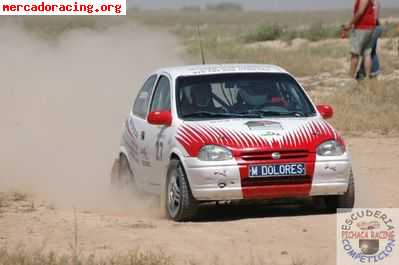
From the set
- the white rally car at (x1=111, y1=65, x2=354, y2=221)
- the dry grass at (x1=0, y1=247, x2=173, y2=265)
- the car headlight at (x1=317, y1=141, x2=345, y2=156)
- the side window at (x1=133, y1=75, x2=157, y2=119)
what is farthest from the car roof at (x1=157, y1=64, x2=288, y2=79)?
the dry grass at (x1=0, y1=247, x2=173, y2=265)

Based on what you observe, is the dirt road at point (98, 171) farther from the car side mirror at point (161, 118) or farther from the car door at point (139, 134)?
the car side mirror at point (161, 118)

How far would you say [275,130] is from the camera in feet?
39.1

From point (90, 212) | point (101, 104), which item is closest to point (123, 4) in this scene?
point (101, 104)

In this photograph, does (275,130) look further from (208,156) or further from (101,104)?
(101,104)

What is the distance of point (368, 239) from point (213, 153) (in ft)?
7.15

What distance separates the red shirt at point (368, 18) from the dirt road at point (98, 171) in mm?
4553

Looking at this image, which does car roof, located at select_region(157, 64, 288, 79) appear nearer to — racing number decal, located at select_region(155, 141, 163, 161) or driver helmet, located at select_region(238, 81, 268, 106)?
driver helmet, located at select_region(238, 81, 268, 106)

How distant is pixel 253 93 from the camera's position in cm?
1283

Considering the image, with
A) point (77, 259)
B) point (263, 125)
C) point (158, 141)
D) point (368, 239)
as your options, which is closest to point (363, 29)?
point (158, 141)

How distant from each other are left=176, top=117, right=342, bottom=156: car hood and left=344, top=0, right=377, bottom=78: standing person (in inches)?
454

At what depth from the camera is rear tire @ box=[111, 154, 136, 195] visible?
45.2 ft

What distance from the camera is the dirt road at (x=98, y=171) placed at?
10.3 meters

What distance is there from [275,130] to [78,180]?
4528 millimetres

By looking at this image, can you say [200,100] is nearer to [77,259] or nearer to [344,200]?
[344,200]
